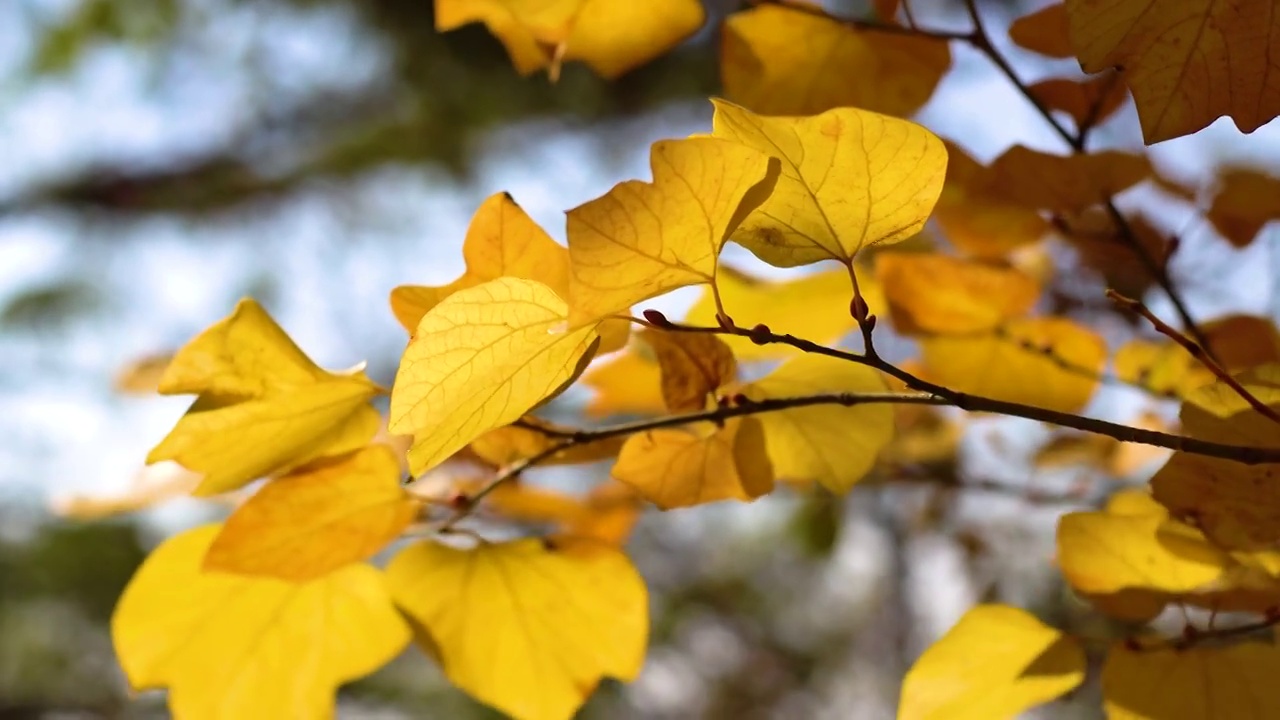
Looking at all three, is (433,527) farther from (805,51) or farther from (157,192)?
(157,192)

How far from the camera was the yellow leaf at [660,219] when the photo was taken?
202mm

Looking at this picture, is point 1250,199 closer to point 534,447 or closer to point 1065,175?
point 1065,175

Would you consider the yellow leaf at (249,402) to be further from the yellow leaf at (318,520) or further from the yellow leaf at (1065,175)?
the yellow leaf at (1065,175)

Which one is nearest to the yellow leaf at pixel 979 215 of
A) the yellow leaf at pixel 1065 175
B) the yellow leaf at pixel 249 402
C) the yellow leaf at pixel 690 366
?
the yellow leaf at pixel 1065 175

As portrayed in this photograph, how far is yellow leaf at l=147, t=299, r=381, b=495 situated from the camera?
287mm

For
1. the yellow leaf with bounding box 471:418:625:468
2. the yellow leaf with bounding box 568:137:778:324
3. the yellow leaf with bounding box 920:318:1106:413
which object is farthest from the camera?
the yellow leaf with bounding box 920:318:1106:413

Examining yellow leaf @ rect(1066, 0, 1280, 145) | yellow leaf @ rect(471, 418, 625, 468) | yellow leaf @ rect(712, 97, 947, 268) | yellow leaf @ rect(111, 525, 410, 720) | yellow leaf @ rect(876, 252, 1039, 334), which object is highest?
yellow leaf @ rect(1066, 0, 1280, 145)

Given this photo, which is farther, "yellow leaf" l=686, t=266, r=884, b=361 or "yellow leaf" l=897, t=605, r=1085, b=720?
"yellow leaf" l=686, t=266, r=884, b=361

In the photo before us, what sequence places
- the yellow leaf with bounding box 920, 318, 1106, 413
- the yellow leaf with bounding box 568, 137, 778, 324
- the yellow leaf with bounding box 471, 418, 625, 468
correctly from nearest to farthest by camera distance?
the yellow leaf with bounding box 568, 137, 778, 324, the yellow leaf with bounding box 471, 418, 625, 468, the yellow leaf with bounding box 920, 318, 1106, 413

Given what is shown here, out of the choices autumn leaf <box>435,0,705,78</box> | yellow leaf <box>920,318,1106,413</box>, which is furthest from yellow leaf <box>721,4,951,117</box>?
yellow leaf <box>920,318,1106,413</box>

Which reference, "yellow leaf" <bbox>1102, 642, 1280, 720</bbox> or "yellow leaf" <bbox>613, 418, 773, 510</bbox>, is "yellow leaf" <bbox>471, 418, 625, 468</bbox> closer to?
"yellow leaf" <bbox>613, 418, 773, 510</bbox>

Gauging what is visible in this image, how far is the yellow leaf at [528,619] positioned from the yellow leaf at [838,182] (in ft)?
0.48

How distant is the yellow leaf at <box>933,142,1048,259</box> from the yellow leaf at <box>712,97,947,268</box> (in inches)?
4.8

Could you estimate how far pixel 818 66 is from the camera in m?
0.35
